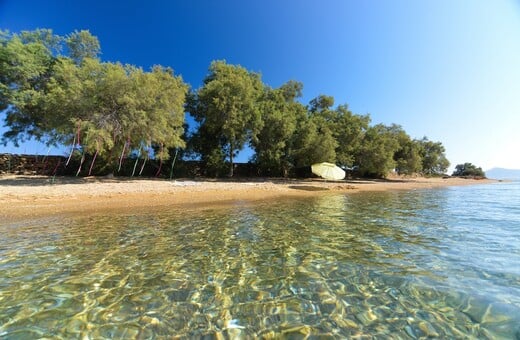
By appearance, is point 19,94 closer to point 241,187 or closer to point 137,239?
point 241,187

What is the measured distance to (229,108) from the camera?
25.4 metres

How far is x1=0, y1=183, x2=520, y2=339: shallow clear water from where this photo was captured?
2721mm

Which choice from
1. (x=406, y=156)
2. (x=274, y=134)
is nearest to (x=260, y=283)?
(x=274, y=134)

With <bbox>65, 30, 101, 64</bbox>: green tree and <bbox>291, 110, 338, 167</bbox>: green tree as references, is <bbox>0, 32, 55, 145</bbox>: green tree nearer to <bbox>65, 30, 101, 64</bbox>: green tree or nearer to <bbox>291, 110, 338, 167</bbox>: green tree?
<bbox>65, 30, 101, 64</bbox>: green tree

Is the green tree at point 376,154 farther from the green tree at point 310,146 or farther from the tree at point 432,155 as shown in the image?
the tree at point 432,155

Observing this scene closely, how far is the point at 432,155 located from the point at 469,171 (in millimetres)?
21784

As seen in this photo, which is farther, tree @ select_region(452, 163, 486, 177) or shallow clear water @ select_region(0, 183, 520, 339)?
tree @ select_region(452, 163, 486, 177)

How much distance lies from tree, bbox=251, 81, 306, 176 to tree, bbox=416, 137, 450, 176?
112 ft

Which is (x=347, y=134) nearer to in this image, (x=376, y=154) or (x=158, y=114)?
(x=376, y=154)

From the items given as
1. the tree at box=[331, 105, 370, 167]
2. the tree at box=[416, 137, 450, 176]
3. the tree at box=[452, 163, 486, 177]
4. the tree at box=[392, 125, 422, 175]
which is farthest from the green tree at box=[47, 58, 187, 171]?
the tree at box=[452, 163, 486, 177]

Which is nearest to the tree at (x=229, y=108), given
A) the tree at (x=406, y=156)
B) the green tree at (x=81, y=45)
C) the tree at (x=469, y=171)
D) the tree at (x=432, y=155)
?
the green tree at (x=81, y=45)

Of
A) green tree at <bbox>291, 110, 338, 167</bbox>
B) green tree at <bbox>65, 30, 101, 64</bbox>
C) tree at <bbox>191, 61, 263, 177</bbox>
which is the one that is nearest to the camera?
green tree at <bbox>65, 30, 101, 64</bbox>

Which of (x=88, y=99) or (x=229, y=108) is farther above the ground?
(x=229, y=108)

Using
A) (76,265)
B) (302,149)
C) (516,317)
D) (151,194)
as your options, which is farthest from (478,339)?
Answer: (302,149)
